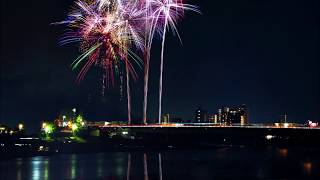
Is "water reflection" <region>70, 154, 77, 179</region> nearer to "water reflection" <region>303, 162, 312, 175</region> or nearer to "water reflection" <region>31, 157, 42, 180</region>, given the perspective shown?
"water reflection" <region>31, 157, 42, 180</region>

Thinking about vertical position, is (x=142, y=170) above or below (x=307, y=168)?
above

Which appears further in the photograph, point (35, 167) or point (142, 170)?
point (35, 167)

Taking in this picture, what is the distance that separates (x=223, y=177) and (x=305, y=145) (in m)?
117

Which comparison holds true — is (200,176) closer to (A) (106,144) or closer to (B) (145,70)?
(B) (145,70)

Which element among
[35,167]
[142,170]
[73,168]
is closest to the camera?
[142,170]

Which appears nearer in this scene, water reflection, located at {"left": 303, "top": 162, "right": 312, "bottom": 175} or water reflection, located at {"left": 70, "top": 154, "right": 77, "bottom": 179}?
water reflection, located at {"left": 70, "top": 154, "right": 77, "bottom": 179}

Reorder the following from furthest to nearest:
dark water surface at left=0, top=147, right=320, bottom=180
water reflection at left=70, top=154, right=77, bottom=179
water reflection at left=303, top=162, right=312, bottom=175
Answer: water reflection at left=303, top=162, right=312, bottom=175 < dark water surface at left=0, top=147, right=320, bottom=180 < water reflection at left=70, top=154, right=77, bottom=179

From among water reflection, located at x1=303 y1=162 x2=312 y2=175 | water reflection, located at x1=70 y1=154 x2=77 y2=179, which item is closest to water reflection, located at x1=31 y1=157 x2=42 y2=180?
water reflection, located at x1=70 y1=154 x2=77 y2=179

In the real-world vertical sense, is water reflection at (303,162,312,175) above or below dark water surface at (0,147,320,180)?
below

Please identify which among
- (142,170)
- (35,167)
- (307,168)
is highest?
(35,167)

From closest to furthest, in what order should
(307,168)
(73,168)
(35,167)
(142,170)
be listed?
(142,170), (73,168), (35,167), (307,168)

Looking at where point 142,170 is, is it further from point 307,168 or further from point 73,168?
point 307,168

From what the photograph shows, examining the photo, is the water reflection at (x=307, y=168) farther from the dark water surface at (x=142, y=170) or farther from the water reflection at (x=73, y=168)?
the water reflection at (x=73, y=168)

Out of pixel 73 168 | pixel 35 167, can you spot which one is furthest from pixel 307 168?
pixel 35 167
